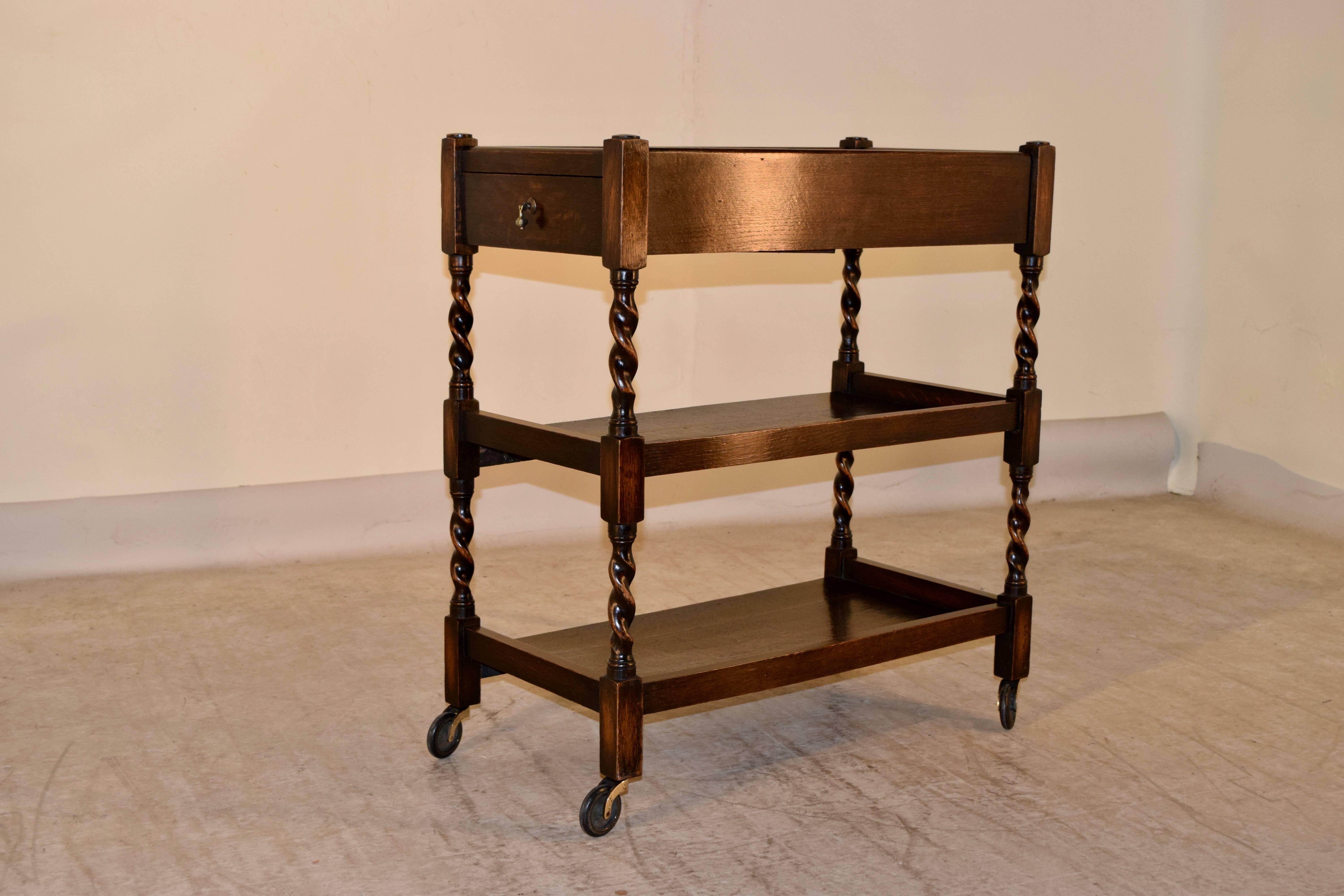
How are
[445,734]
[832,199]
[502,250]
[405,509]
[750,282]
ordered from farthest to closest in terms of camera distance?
1. [750,282]
2. [502,250]
3. [405,509]
4. [445,734]
5. [832,199]

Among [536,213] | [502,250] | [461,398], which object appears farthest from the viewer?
[502,250]

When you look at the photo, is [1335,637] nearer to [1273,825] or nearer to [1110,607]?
[1110,607]

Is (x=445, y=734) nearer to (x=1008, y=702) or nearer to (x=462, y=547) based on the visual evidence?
(x=462, y=547)

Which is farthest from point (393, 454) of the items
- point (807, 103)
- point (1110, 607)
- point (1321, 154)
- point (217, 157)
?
point (1321, 154)

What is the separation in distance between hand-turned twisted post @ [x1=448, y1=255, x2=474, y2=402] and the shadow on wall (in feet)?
6.61

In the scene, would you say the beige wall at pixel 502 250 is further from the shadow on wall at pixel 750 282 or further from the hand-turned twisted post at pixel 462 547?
the hand-turned twisted post at pixel 462 547

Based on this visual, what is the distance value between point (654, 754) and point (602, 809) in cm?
44

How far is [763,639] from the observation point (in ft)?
10.3

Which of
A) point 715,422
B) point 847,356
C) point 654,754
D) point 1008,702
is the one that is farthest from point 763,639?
point 847,356

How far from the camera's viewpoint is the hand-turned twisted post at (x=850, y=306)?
359 cm

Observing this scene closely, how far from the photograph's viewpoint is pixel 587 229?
8.69 feet

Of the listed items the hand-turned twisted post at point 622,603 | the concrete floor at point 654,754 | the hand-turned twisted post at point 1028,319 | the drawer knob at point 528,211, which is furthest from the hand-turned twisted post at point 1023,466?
the drawer knob at point 528,211

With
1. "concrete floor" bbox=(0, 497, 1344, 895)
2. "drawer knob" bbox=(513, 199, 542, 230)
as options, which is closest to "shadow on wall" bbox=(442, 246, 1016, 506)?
"concrete floor" bbox=(0, 497, 1344, 895)

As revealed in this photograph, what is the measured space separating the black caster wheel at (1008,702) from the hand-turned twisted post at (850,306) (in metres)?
0.92
